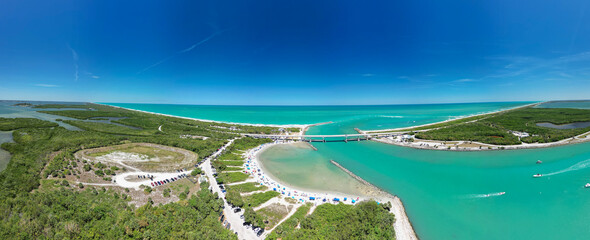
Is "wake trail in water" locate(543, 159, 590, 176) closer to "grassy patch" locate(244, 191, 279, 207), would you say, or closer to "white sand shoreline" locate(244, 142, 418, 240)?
"white sand shoreline" locate(244, 142, 418, 240)

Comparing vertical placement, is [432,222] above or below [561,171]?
below

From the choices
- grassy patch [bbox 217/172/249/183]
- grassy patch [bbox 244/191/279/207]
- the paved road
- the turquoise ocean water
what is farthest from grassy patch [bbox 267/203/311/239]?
grassy patch [bbox 217/172/249/183]

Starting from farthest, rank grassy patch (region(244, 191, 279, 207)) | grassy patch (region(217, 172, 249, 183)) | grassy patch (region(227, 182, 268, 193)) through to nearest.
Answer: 1. grassy patch (region(217, 172, 249, 183))
2. grassy patch (region(227, 182, 268, 193))
3. grassy patch (region(244, 191, 279, 207))

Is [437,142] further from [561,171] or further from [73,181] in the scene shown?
[73,181]

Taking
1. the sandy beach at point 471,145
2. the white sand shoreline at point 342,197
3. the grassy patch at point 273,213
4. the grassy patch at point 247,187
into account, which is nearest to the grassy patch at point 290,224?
the grassy patch at point 273,213

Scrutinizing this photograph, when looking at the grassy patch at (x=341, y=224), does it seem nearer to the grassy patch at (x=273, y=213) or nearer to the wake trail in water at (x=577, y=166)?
the grassy patch at (x=273, y=213)

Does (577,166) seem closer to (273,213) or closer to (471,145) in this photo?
(471,145)

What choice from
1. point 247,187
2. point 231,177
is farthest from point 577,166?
point 231,177

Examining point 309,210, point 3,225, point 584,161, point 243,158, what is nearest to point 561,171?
point 584,161

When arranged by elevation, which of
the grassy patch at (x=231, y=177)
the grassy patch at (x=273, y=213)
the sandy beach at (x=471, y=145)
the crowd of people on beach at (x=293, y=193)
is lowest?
the grassy patch at (x=273, y=213)
